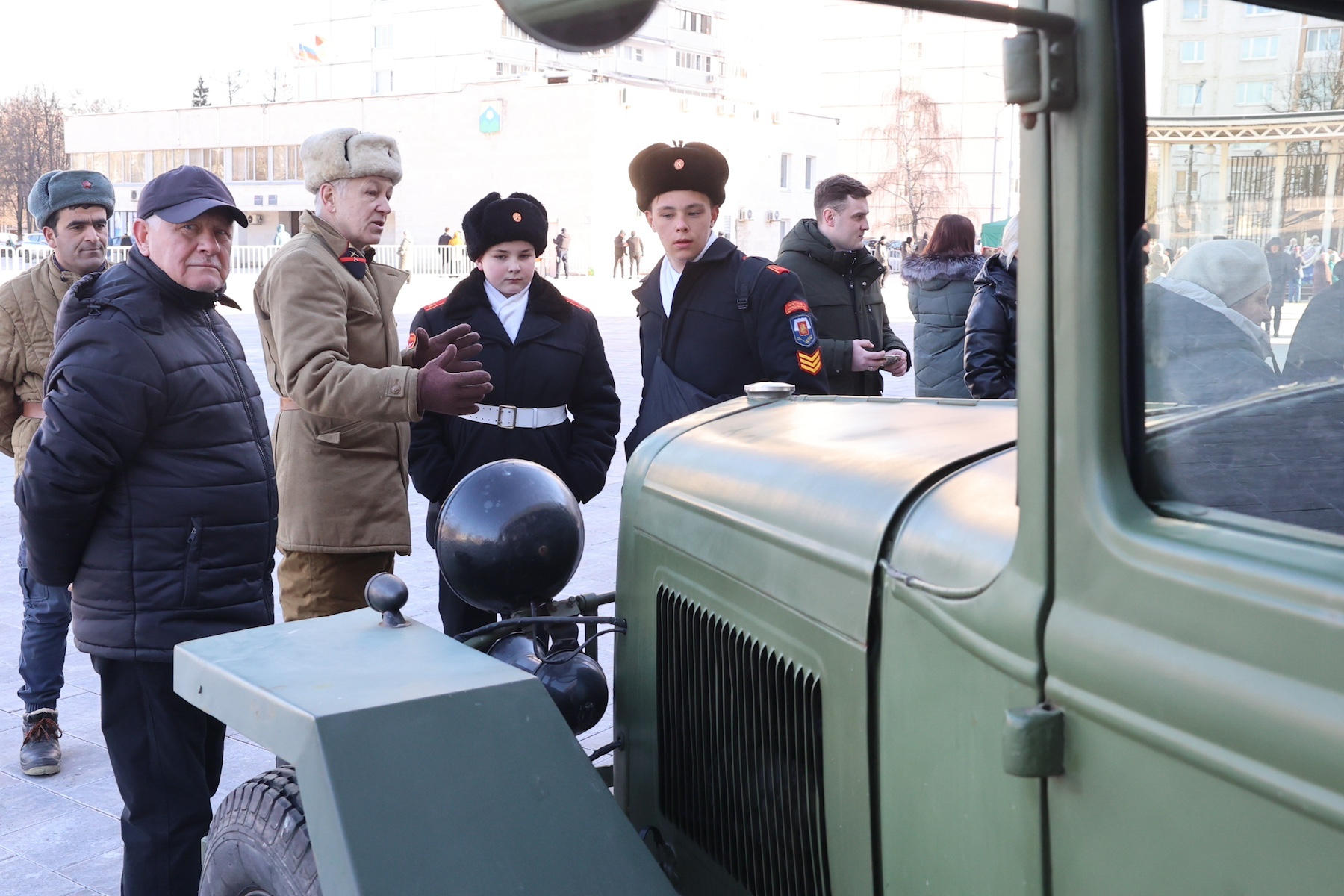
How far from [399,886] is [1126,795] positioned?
91 cm

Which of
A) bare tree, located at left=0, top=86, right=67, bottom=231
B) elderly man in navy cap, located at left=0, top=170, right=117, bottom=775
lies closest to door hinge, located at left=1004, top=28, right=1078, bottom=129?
elderly man in navy cap, located at left=0, top=170, right=117, bottom=775

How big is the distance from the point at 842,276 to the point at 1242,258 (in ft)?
14.2

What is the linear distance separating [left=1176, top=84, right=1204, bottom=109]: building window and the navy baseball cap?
2301mm

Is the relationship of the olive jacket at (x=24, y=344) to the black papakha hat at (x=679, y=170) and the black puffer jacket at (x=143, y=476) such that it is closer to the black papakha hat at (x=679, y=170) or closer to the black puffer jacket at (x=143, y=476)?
the black puffer jacket at (x=143, y=476)

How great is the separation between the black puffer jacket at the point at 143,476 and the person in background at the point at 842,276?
2785 millimetres

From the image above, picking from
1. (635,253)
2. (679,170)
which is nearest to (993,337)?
(679,170)

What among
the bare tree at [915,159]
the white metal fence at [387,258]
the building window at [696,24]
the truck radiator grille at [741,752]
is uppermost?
the building window at [696,24]

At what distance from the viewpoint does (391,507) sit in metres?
3.76

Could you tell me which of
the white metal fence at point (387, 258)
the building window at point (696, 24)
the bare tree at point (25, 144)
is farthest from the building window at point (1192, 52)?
the building window at point (696, 24)

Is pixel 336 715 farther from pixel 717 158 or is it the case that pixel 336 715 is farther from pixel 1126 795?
pixel 717 158

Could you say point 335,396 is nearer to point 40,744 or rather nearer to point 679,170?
point 679,170

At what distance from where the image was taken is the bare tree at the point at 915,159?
4.73m

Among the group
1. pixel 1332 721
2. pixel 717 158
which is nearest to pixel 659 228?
pixel 717 158

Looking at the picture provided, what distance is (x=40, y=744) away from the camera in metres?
4.11
